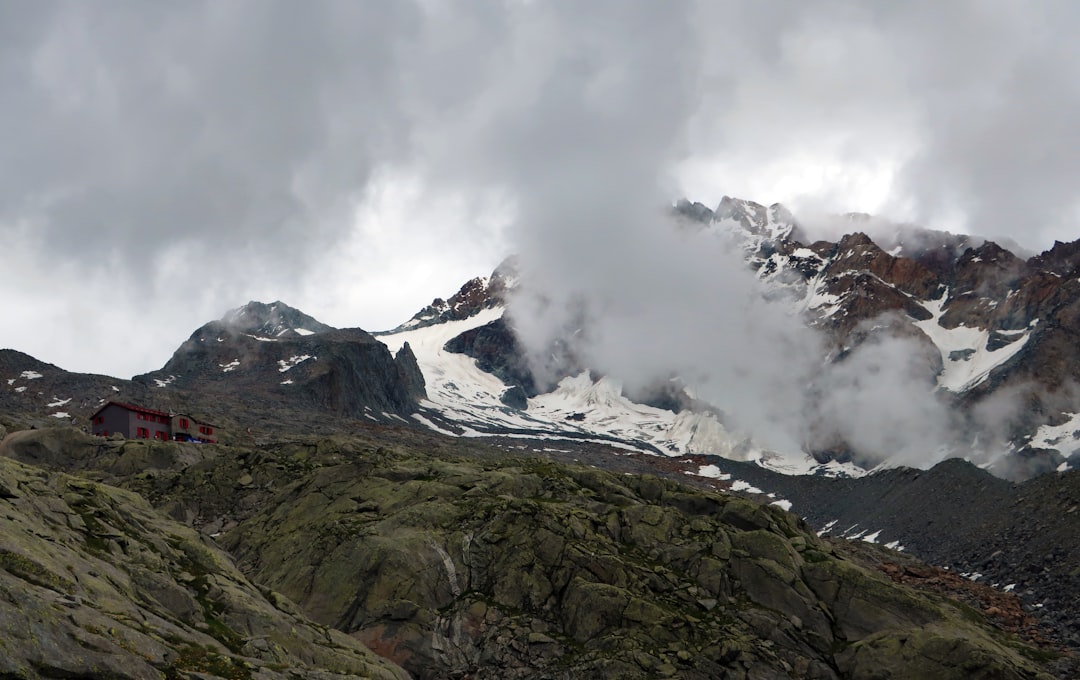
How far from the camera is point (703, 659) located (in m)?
45.2

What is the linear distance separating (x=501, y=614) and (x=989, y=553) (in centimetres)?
10244

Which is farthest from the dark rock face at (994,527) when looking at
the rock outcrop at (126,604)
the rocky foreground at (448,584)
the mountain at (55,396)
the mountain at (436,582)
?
the mountain at (55,396)

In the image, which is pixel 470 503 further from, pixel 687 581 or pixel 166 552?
pixel 166 552

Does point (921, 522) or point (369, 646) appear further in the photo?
point (921, 522)

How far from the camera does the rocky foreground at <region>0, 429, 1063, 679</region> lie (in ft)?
97.1

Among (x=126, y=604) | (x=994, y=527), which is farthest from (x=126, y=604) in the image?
(x=994, y=527)

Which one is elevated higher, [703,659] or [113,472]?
[113,472]

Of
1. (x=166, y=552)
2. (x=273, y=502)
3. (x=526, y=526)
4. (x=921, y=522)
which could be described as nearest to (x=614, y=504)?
(x=526, y=526)

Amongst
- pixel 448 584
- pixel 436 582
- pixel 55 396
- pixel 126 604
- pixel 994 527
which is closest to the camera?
pixel 126 604

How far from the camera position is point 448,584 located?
5100 centimetres

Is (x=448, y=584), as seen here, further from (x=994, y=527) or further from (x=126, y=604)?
(x=994, y=527)

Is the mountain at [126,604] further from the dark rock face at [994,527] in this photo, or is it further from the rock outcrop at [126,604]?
the dark rock face at [994,527]

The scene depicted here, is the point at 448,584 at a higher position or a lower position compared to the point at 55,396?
lower

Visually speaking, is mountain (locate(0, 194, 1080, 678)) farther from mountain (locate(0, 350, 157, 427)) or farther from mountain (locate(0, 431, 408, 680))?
mountain (locate(0, 350, 157, 427))
